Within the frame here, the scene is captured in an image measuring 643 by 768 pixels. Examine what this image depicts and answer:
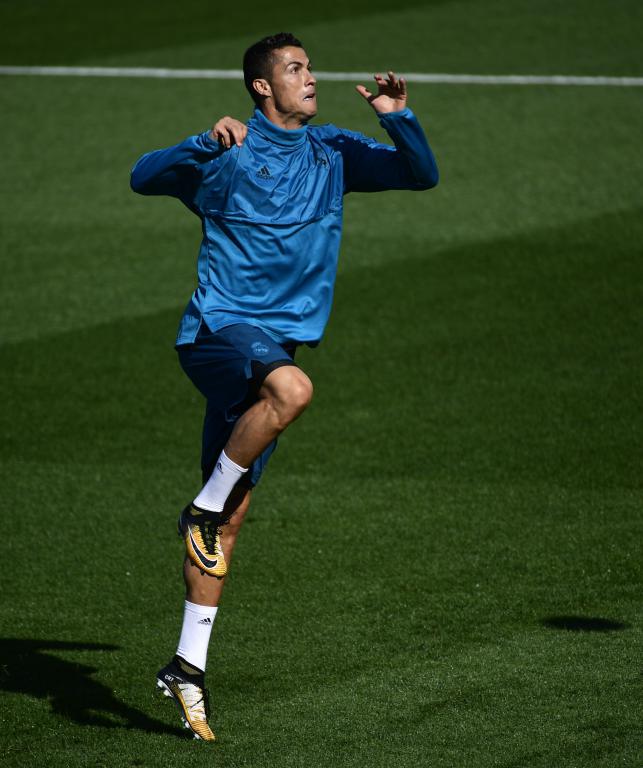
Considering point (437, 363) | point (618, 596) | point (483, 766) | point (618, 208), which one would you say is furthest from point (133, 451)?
point (618, 208)

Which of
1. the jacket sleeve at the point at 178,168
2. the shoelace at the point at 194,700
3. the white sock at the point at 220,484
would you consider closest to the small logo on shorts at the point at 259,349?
the white sock at the point at 220,484

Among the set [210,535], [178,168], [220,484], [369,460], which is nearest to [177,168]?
[178,168]

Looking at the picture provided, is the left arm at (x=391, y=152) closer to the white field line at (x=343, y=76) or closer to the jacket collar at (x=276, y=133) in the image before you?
the jacket collar at (x=276, y=133)

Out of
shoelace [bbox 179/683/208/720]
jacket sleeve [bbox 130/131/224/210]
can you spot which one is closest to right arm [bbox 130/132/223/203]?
jacket sleeve [bbox 130/131/224/210]

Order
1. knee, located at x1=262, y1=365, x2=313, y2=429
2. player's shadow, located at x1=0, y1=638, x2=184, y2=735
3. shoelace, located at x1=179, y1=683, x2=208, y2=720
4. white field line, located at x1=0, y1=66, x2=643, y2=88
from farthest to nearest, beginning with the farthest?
white field line, located at x1=0, y1=66, x2=643, y2=88 < player's shadow, located at x1=0, y1=638, x2=184, y2=735 < shoelace, located at x1=179, y1=683, x2=208, y2=720 < knee, located at x1=262, y1=365, x2=313, y2=429

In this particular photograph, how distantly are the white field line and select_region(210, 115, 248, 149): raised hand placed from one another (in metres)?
11.9

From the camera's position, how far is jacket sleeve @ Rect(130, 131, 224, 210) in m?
5.23

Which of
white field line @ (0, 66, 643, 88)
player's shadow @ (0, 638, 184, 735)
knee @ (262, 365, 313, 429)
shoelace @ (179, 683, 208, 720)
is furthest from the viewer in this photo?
white field line @ (0, 66, 643, 88)

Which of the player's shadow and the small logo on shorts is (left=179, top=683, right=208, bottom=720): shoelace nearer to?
the player's shadow

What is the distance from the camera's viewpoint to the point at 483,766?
479 centimetres

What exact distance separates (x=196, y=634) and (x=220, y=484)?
0.61m

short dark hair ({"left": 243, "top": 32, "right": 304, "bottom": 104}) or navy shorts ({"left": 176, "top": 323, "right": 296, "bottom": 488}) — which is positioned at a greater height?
short dark hair ({"left": 243, "top": 32, "right": 304, "bottom": 104})

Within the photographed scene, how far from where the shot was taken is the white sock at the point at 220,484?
5.25 meters

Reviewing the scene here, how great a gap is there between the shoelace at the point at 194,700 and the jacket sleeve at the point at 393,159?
2.11m
